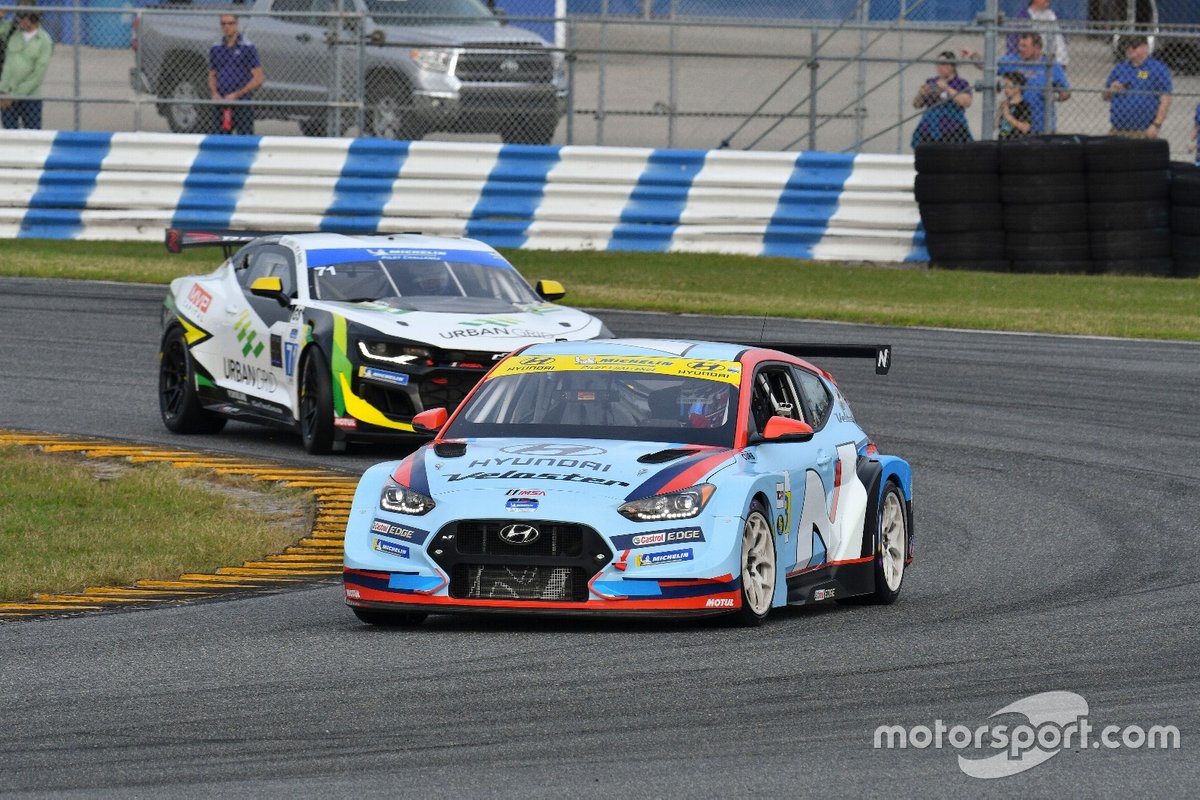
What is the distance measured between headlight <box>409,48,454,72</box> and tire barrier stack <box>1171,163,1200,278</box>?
8278 mm

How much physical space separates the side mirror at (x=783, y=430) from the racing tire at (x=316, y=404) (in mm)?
5184

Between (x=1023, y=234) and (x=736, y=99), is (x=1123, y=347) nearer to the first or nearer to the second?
(x=1023, y=234)

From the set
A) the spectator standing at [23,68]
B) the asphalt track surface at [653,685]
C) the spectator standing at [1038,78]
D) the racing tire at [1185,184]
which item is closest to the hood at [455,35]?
the spectator standing at [23,68]

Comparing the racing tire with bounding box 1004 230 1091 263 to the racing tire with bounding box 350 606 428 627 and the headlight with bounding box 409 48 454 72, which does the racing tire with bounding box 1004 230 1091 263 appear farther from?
the racing tire with bounding box 350 606 428 627

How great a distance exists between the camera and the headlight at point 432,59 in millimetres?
24828

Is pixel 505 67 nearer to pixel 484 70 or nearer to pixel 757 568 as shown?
pixel 484 70

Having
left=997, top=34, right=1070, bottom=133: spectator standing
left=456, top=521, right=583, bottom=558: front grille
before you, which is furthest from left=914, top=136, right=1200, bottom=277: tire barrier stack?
left=456, top=521, right=583, bottom=558: front grille

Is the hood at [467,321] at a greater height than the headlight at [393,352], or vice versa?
the hood at [467,321]

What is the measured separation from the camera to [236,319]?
14.8 m

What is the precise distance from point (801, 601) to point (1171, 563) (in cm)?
248

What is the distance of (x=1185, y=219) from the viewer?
22422 millimetres

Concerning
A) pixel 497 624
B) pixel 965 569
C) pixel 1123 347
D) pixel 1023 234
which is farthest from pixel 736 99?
pixel 497 624

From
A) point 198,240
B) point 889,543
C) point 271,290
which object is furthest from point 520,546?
point 198,240

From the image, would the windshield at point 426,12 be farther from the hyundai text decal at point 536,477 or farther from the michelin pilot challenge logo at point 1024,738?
the michelin pilot challenge logo at point 1024,738
